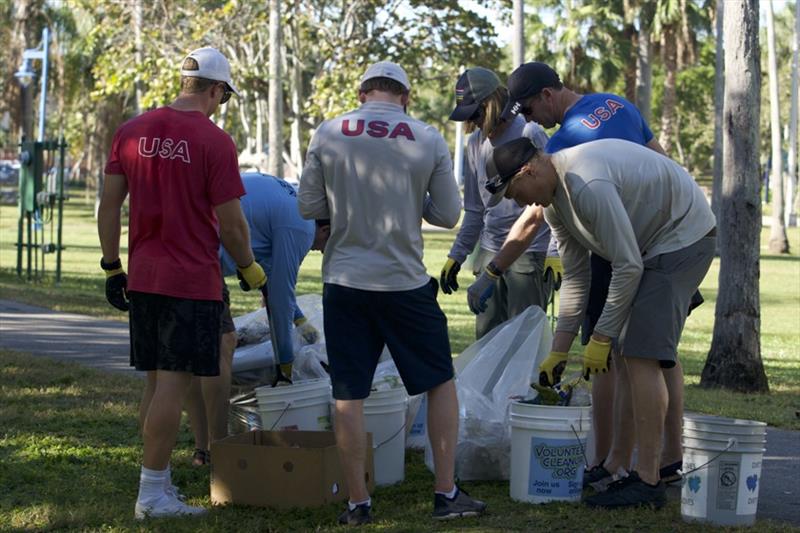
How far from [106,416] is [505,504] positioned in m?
2.97

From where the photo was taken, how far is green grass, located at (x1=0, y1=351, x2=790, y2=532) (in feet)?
17.5

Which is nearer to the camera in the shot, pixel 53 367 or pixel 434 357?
pixel 434 357

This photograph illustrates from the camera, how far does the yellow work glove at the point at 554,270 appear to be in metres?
6.64

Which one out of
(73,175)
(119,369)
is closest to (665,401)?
(119,369)

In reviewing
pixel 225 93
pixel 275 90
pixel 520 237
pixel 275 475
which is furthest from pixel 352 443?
pixel 275 90

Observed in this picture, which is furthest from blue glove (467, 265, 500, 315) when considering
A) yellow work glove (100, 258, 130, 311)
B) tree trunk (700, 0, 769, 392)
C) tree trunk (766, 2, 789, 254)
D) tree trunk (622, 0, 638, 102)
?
tree trunk (622, 0, 638, 102)

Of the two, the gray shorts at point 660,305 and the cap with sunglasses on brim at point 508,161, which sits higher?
the cap with sunglasses on brim at point 508,161

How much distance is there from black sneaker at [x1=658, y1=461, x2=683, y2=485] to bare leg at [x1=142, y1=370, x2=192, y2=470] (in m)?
2.21

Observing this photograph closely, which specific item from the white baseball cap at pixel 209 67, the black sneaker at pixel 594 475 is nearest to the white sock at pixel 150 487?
the white baseball cap at pixel 209 67

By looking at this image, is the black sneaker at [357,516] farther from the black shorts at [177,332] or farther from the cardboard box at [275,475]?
the black shorts at [177,332]

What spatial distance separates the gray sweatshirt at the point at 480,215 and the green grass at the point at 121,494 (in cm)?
113

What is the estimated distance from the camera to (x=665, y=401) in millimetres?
5574

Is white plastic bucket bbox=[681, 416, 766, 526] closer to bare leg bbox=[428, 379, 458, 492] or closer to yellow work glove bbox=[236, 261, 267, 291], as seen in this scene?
bare leg bbox=[428, 379, 458, 492]

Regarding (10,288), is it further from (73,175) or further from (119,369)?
(73,175)
